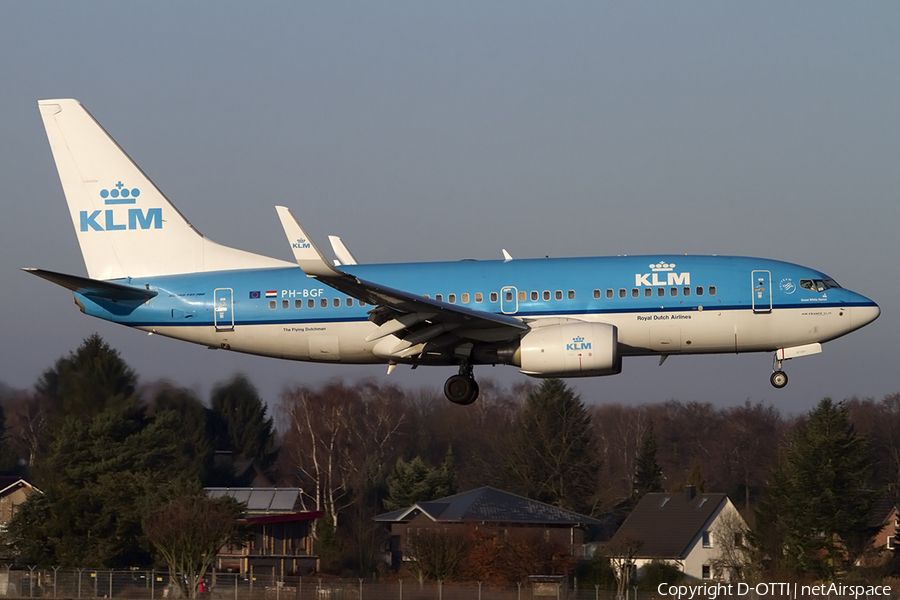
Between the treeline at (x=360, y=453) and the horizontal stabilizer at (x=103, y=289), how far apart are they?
11418 mm

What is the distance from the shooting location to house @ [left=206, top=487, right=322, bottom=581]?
2366 inches

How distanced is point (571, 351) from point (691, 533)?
4072 cm

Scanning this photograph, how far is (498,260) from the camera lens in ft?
107

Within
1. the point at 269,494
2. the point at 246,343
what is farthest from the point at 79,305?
the point at 269,494

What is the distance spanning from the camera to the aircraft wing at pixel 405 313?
2697 cm

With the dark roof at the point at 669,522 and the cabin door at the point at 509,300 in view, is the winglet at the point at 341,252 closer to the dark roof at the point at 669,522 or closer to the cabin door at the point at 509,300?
the cabin door at the point at 509,300

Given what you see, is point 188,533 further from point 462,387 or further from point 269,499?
point 269,499

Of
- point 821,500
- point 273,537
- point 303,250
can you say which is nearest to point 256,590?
point 303,250

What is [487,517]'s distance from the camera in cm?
6341

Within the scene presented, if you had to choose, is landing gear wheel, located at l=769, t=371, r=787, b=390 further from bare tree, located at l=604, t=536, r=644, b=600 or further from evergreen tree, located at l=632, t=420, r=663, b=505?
evergreen tree, located at l=632, t=420, r=663, b=505

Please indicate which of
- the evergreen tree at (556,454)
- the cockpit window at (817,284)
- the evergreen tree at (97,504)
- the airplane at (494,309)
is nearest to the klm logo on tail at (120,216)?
the airplane at (494,309)

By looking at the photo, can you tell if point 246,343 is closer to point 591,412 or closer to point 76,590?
point 76,590

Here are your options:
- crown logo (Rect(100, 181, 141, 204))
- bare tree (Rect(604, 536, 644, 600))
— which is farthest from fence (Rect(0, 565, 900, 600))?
crown logo (Rect(100, 181, 141, 204))

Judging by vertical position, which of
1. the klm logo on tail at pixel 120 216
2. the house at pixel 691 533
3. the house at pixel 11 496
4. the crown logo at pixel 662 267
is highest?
the klm logo on tail at pixel 120 216
